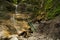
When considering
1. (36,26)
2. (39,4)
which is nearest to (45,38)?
(36,26)

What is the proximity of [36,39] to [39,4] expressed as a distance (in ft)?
13.6

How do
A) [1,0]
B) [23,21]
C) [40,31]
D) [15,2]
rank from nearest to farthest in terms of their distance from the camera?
[40,31] < [23,21] < [1,0] < [15,2]

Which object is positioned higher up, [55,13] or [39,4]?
[39,4]

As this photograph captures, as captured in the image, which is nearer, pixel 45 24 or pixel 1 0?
pixel 45 24

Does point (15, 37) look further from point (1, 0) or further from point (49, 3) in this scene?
point (1, 0)

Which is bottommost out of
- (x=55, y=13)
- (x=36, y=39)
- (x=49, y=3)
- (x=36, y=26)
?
(x=36, y=39)

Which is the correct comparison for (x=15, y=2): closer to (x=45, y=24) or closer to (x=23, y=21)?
(x=23, y=21)

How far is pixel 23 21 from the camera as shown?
9117 mm

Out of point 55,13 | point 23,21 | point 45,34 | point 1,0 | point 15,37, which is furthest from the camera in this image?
point 1,0

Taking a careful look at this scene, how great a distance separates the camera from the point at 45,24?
26.2ft

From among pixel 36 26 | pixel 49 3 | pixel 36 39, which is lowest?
pixel 36 39

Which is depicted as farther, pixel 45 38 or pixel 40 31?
pixel 40 31

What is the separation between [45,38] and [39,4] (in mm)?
4195

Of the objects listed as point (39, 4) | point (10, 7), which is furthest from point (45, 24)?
point (10, 7)
